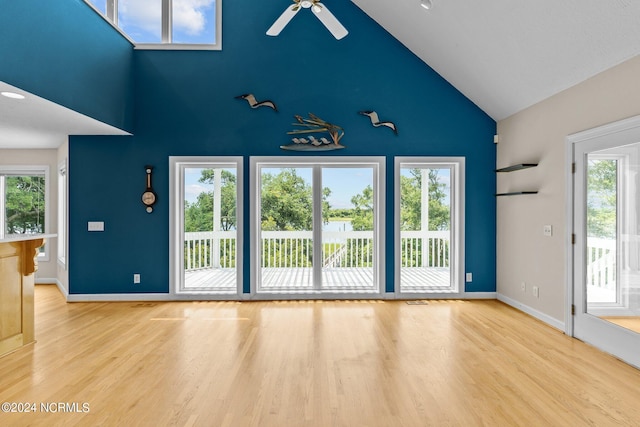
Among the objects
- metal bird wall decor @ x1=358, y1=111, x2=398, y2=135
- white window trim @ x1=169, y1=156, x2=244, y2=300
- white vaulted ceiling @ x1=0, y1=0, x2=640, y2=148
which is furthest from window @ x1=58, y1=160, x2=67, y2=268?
metal bird wall decor @ x1=358, y1=111, x2=398, y2=135

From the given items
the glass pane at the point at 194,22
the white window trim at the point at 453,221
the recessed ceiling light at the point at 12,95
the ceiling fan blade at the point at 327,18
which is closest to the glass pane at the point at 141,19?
the glass pane at the point at 194,22

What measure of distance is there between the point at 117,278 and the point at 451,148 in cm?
517

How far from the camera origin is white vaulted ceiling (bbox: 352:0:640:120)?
2.89 meters

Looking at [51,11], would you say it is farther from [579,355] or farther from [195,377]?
[579,355]

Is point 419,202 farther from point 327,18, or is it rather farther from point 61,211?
point 61,211

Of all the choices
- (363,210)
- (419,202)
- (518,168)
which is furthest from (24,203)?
(518,168)

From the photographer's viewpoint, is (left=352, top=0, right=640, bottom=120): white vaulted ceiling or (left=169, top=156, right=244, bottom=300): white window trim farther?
(left=169, top=156, right=244, bottom=300): white window trim

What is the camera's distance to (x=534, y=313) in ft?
14.2

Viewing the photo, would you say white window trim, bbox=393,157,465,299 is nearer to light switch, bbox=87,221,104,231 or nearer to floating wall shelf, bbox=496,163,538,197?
floating wall shelf, bbox=496,163,538,197

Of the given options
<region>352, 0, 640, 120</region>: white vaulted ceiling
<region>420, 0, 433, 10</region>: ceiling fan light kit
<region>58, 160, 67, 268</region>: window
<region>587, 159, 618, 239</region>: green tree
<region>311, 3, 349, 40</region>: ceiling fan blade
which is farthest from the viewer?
<region>58, 160, 67, 268</region>: window

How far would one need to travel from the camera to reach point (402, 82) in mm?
5133

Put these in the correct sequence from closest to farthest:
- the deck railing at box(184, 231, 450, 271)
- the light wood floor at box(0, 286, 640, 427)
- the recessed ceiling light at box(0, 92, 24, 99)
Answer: the light wood floor at box(0, 286, 640, 427) < the recessed ceiling light at box(0, 92, 24, 99) < the deck railing at box(184, 231, 450, 271)

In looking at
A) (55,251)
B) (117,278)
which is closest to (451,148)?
(117,278)

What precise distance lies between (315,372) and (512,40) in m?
3.75
